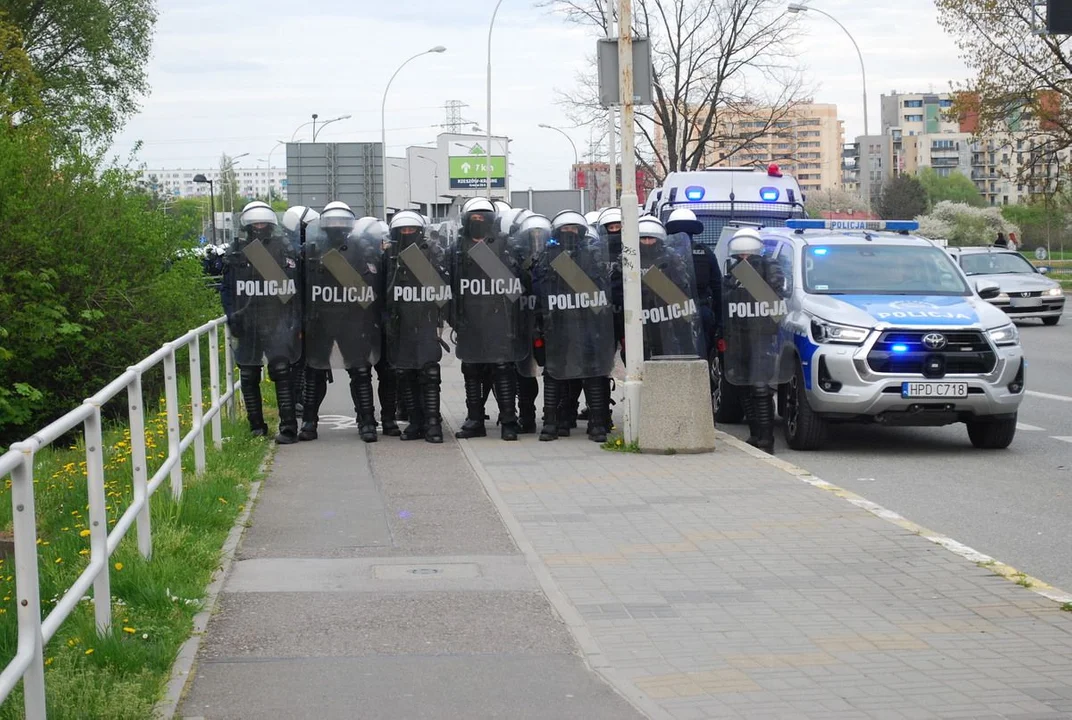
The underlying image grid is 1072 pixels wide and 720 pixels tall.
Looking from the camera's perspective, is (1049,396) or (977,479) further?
(1049,396)

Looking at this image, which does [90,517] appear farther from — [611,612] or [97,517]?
[611,612]

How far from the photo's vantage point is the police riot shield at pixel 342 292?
12.3 meters

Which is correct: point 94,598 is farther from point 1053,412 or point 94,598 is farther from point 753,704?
point 1053,412

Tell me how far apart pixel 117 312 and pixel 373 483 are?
703cm

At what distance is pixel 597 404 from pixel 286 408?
2729mm

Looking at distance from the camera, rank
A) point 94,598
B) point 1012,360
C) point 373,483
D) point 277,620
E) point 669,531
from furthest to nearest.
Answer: point 1012,360, point 373,483, point 669,531, point 277,620, point 94,598

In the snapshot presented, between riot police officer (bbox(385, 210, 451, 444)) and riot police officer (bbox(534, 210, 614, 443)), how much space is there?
2.99 feet

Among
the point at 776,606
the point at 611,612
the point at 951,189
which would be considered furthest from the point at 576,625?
the point at 951,189

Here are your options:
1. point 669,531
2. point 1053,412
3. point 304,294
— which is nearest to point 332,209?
point 304,294

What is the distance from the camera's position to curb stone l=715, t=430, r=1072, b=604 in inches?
282

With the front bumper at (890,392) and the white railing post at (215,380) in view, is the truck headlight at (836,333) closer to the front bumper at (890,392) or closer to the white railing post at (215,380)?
the front bumper at (890,392)

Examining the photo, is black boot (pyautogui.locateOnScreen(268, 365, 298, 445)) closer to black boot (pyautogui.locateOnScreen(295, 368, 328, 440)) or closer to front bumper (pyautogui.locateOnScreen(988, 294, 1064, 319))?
black boot (pyautogui.locateOnScreen(295, 368, 328, 440))

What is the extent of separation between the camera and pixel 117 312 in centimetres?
1623

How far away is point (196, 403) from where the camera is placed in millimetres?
9555
